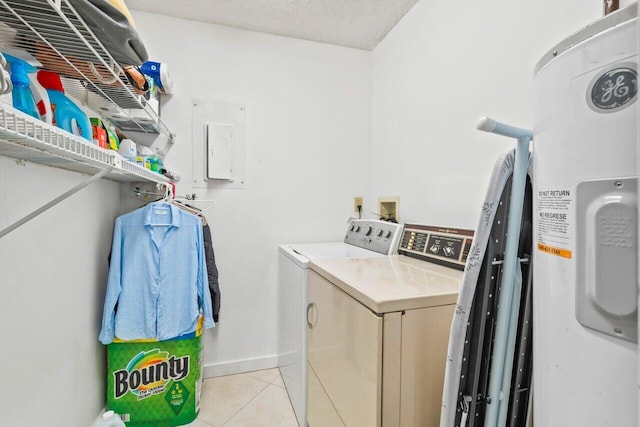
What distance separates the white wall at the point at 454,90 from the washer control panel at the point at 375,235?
166mm

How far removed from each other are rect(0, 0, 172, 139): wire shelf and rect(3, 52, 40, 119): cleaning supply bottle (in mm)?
71

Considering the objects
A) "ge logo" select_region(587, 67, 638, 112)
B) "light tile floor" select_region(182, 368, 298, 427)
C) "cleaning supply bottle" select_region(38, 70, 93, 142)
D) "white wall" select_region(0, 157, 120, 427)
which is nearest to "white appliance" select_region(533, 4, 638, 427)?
"ge logo" select_region(587, 67, 638, 112)

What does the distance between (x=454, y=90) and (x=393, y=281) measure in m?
1.10

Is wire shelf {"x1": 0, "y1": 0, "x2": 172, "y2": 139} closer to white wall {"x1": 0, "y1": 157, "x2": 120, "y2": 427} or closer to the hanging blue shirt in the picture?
white wall {"x1": 0, "y1": 157, "x2": 120, "y2": 427}

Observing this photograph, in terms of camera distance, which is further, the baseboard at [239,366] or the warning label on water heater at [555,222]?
the baseboard at [239,366]

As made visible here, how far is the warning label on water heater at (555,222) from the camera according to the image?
496 millimetres

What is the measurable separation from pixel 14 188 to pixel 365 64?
91.9 inches

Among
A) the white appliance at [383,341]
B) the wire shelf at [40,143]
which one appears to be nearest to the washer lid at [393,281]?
the white appliance at [383,341]

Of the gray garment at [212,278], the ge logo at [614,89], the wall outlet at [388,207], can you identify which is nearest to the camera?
the ge logo at [614,89]

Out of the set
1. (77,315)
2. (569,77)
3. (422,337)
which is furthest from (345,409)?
(77,315)

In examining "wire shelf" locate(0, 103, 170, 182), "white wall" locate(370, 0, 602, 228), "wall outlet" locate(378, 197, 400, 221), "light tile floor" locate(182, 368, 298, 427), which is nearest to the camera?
"wire shelf" locate(0, 103, 170, 182)

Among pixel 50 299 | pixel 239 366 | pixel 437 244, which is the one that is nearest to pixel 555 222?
pixel 437 244

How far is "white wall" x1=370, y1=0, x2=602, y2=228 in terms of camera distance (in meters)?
1.14

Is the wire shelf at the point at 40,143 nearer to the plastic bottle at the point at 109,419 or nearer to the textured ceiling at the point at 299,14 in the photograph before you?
the plastic bottle at the point at 109,419
